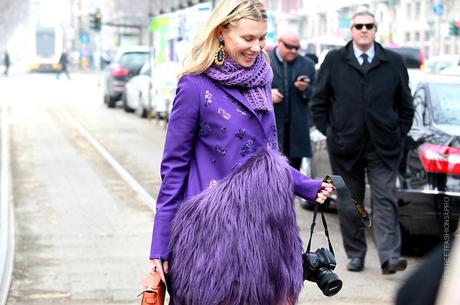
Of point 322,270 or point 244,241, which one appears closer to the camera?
point 244,241

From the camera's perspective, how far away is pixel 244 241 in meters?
3.64

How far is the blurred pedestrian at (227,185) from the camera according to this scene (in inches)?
144

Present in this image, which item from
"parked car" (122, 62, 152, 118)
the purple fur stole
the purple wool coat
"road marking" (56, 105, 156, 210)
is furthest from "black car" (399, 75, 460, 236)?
"parked car" (122, 62, 152, 118)

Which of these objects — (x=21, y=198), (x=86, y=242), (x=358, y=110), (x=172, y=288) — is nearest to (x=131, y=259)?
(x=86, y=242)

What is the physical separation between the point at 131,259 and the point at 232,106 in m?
5.13

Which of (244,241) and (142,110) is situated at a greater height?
(244,241)

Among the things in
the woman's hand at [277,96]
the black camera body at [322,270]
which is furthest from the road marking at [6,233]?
the black camera body at [322,270]

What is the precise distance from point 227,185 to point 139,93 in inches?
952

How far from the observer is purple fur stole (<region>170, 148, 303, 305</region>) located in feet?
11.9

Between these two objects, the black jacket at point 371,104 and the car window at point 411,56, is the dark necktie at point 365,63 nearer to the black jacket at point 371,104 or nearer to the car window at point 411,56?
the black jacket at point 371,104

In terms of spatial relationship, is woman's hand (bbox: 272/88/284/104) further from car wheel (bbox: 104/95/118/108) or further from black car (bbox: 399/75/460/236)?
car wheel (bbox: 104/95/118/108)

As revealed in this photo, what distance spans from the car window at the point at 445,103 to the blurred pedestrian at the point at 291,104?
1.19 meters

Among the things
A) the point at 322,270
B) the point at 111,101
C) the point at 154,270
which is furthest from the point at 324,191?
the point at 111,101

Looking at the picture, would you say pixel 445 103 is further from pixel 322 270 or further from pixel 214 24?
pixel 214 24
